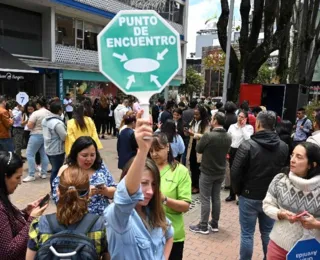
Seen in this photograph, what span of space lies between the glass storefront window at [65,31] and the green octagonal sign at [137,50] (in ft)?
55.1

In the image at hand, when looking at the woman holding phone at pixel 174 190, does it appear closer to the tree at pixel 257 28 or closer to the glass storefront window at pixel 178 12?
the tree at pixel 257 28

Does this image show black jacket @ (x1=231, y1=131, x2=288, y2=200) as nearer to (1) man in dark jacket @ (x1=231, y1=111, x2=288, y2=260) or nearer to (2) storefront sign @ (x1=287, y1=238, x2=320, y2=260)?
(1) man in dark jacket @ (x1=231, y1=111, x2=288, y2=260)

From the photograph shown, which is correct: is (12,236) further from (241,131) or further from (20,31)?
(20,31)

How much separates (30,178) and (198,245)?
4126 millimetres

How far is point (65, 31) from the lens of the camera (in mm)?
17578

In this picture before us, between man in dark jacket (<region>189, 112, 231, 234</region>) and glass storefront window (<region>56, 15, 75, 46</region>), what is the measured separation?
1457 centimetres

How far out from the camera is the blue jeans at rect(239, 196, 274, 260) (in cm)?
335

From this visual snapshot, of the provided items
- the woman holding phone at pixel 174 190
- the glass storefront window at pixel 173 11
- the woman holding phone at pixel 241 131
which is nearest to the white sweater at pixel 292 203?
the woman holding phone at pixel 174 190

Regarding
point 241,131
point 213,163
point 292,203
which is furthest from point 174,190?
point 241,131

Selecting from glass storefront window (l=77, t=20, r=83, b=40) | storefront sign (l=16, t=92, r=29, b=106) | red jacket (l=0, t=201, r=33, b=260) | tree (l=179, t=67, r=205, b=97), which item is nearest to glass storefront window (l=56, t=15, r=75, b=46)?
glass storefront window (l=77, t=20, r=83, b=40)

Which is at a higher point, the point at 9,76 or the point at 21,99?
the point at 9,76

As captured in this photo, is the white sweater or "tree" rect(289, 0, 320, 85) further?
"tree" rect(289, 0, 320, 85)

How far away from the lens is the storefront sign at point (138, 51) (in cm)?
153

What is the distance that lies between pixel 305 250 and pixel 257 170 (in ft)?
4.33
